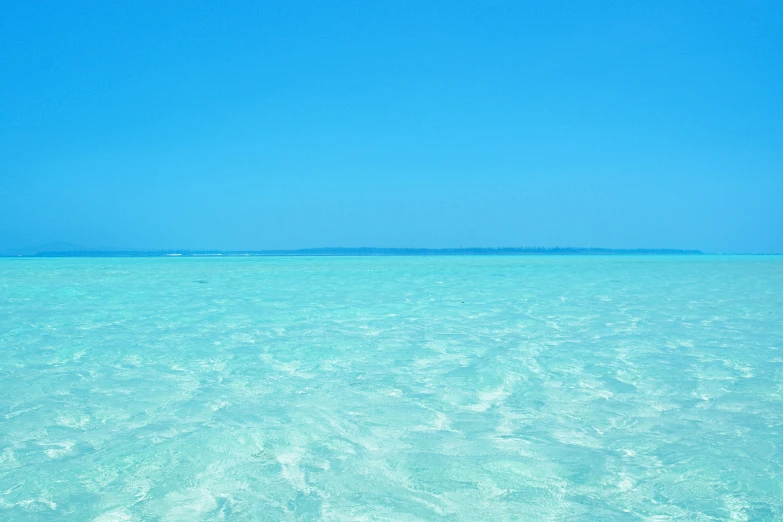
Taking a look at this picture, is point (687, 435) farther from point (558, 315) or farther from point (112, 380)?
point (558, 315)

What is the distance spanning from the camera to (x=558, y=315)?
851 cm

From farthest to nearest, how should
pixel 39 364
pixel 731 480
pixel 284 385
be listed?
pixel 39 364 < pixel 284 385 < pixel 731 480

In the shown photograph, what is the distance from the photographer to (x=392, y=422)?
3494 millimetres

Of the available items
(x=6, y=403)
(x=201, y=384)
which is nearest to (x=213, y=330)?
(x=201, y=384)

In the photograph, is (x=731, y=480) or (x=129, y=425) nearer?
(x=731, y=480)

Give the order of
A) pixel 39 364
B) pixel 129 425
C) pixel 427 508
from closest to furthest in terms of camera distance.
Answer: pixel 427 508, pixel 129 425, pixel 39 364

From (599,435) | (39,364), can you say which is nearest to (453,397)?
(599,435)

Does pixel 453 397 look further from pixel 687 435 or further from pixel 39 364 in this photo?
pixel 39 364

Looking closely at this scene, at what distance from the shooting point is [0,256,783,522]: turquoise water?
2414 mm

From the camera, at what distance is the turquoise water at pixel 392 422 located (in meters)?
2.41

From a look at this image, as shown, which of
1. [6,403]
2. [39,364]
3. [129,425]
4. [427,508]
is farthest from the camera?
[39,364]

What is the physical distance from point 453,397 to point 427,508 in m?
1.75

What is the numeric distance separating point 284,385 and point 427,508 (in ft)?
7.53

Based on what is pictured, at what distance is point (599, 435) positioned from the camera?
3219 mm
